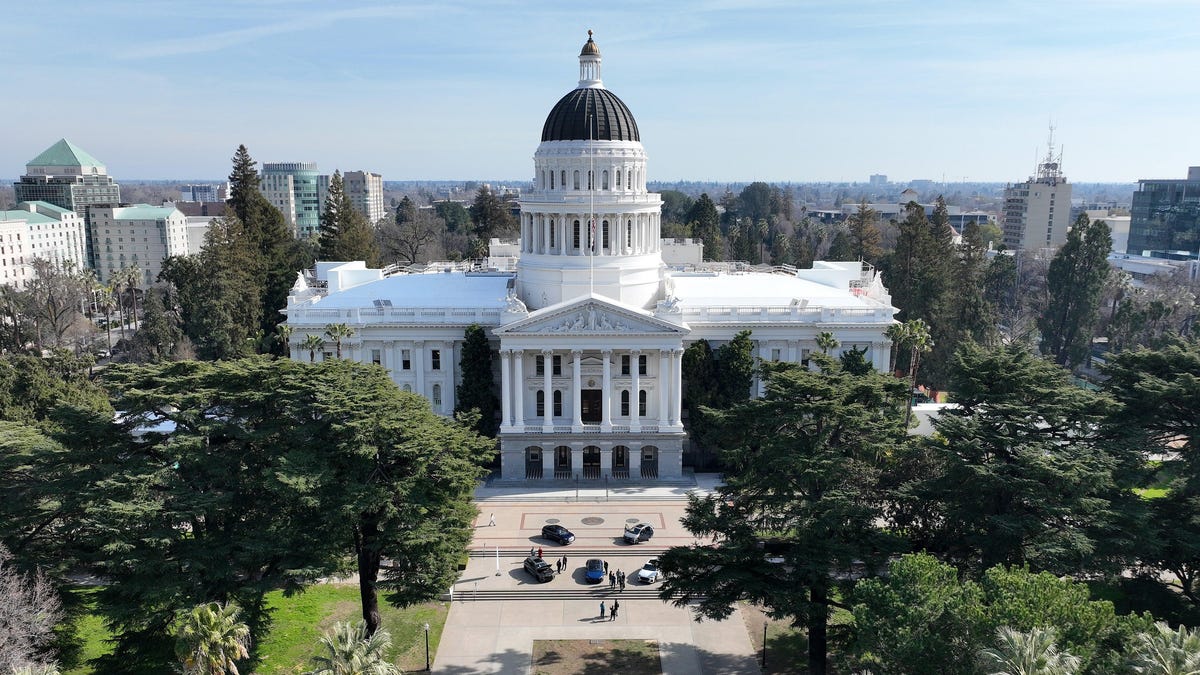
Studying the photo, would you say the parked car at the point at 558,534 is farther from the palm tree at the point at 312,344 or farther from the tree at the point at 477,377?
the palm tree at the point at 312,344

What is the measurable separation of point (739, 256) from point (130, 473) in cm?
9804

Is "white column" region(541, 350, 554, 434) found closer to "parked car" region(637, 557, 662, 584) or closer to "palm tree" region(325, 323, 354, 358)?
"palm tree" region(325, 323, 354, 358)

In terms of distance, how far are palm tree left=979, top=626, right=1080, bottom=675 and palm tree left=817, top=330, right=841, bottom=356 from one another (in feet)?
126

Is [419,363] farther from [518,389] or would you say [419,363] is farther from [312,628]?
[312,628]

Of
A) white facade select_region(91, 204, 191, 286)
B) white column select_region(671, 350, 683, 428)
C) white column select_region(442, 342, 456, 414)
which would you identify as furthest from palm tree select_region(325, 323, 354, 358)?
white facade select_region(91, 204, 191, 286)

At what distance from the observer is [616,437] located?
61.4m

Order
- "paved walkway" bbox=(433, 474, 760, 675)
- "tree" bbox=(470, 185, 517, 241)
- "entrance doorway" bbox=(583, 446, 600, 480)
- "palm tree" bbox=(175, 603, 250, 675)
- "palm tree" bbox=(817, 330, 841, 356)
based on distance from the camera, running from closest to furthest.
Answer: "palm tree" bbox=(175, 603, 250, 675) < "paved walkway" bbox=(433, 474, 760, 675) < "palm tree" bbox=(817, 330, 841, 356) < "entrance doorway" bbox=(583, 446, 600, 480) < "tree" bbox=(470, 185, 517, 241)

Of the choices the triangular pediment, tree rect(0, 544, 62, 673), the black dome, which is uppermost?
the black dome

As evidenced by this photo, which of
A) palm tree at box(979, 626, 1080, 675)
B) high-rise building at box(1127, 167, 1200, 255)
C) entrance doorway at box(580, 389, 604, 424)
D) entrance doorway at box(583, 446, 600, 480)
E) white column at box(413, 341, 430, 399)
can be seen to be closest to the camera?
palm tree at box(979, 626, 1080, 675)

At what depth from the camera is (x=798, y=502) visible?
34.0 m

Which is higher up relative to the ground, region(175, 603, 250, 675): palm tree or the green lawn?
region(175, 603, 250, 675): palm tree

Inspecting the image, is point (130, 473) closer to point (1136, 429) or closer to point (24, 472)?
point (24, 472)

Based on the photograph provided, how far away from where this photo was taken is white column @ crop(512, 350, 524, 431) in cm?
6084

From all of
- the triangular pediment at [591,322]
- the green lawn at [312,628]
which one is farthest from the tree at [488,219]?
the green lawn at [312,628]
